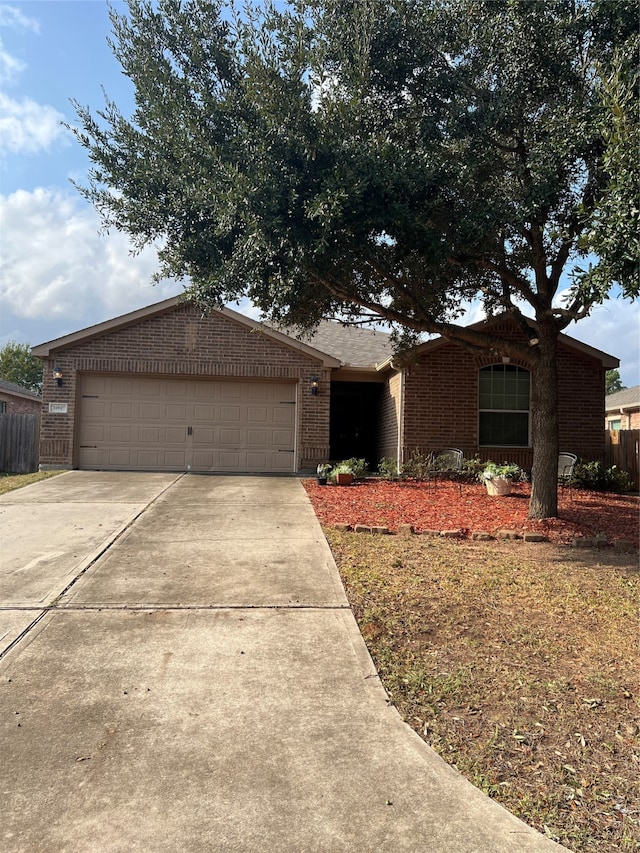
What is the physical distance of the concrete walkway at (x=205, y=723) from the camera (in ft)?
7.86

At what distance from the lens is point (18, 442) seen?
Result: 16609 millimetres

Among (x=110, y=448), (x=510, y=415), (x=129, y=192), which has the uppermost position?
(x=129, y=192)

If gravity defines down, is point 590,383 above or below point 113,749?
above

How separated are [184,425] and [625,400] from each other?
19.0m

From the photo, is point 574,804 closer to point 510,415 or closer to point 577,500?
point 577,500

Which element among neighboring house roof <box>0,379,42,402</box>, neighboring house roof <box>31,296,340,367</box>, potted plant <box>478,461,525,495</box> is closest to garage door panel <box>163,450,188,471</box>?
neighboring house roof <box>31,296,340,367</box>

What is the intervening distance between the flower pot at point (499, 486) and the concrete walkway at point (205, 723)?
5984mm

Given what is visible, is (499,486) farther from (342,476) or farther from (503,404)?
(503,404)

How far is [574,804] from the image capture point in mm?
2582

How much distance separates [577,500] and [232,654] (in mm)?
8674

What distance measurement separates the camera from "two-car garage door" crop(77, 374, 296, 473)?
14250mm

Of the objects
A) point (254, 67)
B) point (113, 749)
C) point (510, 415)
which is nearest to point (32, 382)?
point (510, 415)

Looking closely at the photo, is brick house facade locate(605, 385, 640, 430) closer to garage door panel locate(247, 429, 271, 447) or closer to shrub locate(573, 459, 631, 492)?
shrub locate(573, 459, 631, 492)

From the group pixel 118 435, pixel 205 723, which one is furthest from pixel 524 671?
pixel 118 435
